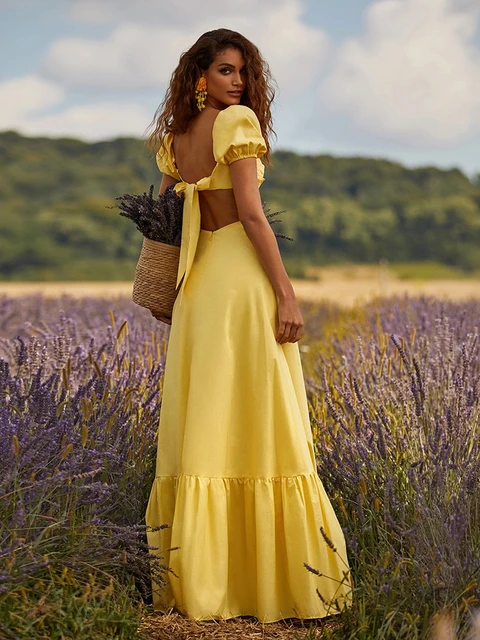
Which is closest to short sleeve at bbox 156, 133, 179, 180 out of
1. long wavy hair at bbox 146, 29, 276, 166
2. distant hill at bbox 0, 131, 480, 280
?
long wavy hair at bbox 146, 29, 276, 166

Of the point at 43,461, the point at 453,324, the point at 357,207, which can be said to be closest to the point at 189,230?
the point at 43,461

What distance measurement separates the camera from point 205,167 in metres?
3.20

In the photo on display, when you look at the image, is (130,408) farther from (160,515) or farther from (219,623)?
(219,623)

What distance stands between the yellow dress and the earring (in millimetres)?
127

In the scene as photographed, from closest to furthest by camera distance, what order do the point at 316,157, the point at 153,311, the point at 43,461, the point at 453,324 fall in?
the point at 43,461 → the point at 153,311 → the point at 453,324 → the point at 316,157

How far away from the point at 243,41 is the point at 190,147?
0.38 m

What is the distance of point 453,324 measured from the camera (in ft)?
19.8

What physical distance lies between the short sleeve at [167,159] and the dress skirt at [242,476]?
14.2 inches

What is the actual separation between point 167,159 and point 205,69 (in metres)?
0.37

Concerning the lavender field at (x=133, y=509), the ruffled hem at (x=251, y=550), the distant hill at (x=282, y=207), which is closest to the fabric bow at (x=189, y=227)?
the lavender field at (x=133, y=509)

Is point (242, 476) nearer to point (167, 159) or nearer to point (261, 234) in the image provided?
point (261, 234)

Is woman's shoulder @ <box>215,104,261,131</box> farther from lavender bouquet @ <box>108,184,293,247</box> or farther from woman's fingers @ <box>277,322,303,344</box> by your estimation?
woman's fingers @ <box>277,322,303,344</box>

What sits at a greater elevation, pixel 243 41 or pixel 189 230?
pixel 243 41

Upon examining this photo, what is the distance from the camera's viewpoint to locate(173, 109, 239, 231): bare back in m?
3.17
